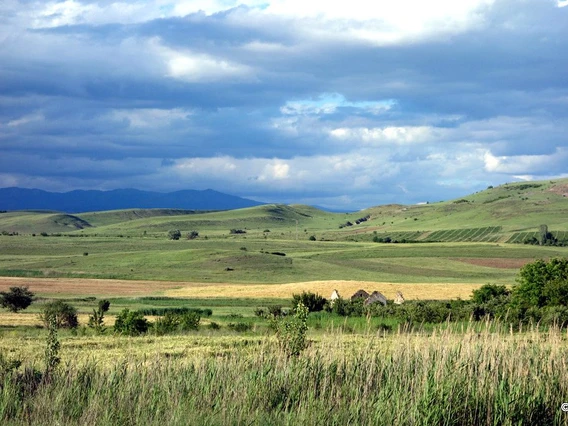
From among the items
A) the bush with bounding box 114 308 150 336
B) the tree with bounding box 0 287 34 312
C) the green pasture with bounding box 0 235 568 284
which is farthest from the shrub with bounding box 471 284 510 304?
the green pasture with bounding box 0 235 568 284

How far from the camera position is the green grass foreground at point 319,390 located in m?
11.9

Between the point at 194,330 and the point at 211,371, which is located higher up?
the point at 211,371

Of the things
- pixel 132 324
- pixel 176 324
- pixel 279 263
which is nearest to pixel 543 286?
pixel 176 324

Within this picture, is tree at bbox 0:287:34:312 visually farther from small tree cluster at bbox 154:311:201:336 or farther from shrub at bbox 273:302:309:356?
shrub at bbox 273:302:309:356

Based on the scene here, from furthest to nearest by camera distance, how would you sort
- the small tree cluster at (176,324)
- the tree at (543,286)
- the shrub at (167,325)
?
the tree at (543,286) → the small tree cluster at (176,324) → the shrub at (167,325)

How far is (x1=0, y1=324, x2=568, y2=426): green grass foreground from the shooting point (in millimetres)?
11906

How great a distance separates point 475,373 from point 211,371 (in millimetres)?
4742

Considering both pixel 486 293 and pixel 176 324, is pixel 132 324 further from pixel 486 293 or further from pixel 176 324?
pixel 486 293

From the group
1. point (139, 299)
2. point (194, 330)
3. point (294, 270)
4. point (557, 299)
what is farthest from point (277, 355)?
point (294, 270)

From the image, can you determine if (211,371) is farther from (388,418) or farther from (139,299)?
(139,299)

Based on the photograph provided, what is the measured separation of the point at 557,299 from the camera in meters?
47.9

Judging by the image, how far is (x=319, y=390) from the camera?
13844 millimetres

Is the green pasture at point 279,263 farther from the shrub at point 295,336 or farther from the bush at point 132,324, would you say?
the shrub at point 295,336

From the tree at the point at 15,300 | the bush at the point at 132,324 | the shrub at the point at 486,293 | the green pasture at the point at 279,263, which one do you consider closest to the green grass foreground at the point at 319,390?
the bush at the point at 132,324
